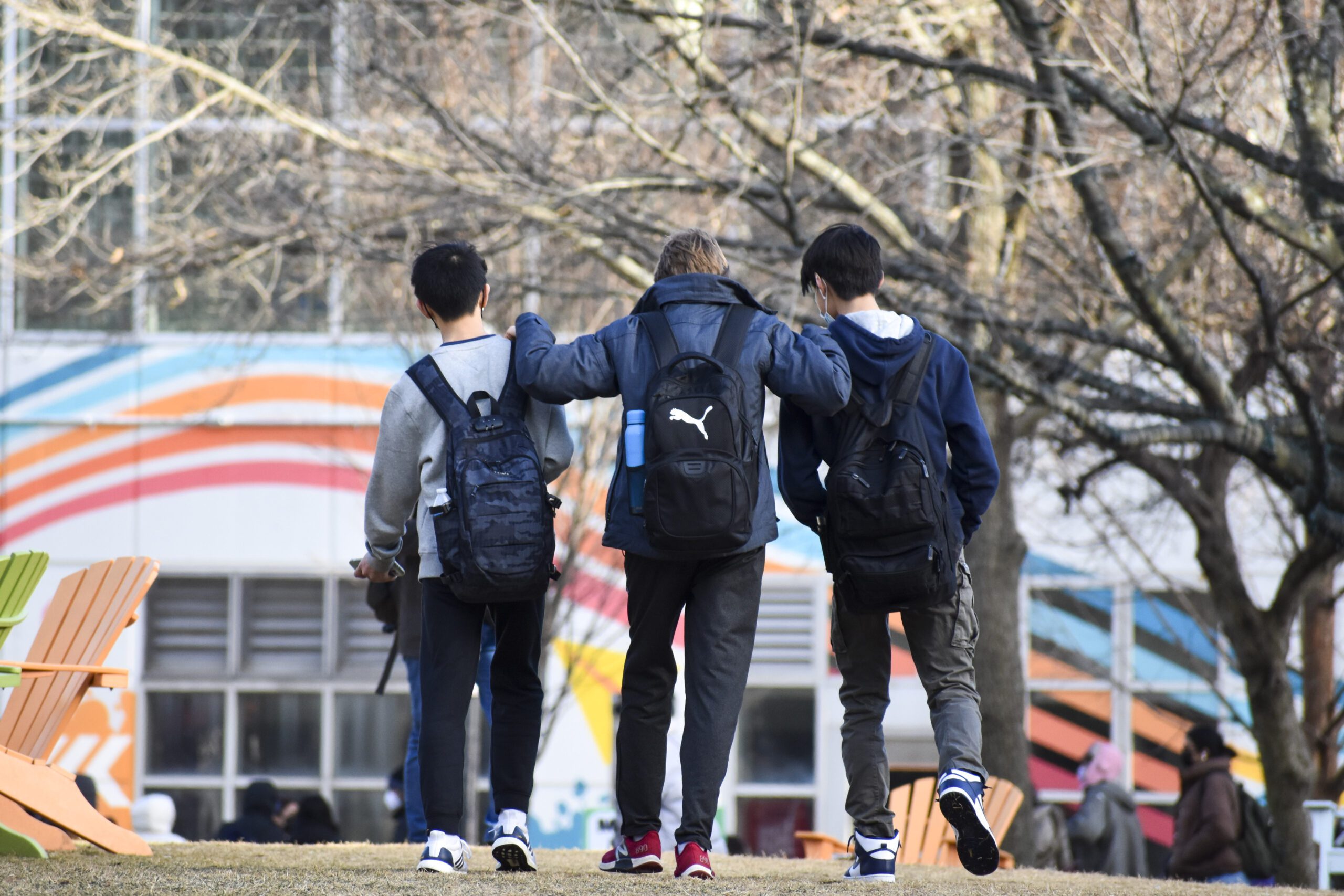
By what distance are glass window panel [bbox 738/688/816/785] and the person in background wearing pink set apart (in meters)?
3.90

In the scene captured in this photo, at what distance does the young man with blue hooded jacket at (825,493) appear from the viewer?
4.42 metres

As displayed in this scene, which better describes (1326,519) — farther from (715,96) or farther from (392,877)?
(392,877)

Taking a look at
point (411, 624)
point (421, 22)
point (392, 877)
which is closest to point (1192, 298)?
point (421, 22)

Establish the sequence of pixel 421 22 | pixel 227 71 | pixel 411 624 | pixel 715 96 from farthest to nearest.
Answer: pixel 227 71 < pixel 421 22 < pixel 715 96 < pixel 411 624

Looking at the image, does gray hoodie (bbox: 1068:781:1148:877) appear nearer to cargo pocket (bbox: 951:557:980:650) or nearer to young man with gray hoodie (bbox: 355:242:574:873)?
cargo pocket (bbox: 951:557:980:650)

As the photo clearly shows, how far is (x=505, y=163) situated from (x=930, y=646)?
4920 millimetres

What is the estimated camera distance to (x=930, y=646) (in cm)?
451

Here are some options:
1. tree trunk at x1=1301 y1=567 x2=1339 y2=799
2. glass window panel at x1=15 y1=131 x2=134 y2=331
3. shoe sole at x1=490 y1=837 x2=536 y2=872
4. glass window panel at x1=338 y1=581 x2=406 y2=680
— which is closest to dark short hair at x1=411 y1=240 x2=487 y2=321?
shoe sole at x1=490 y1=837 x2=536 y2=872

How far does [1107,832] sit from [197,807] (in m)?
7.93

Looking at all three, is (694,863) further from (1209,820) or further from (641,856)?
(1209,820)

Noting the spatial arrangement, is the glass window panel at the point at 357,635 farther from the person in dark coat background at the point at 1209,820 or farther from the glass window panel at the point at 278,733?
the person in dark coat background at the point at 1209,820

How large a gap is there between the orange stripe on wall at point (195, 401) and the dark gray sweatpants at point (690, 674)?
10506 mm

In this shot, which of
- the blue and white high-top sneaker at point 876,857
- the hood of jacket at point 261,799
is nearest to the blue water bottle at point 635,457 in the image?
the blue and white high-top sneaker at point 876,857

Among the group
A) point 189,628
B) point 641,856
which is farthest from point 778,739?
point 641,856
